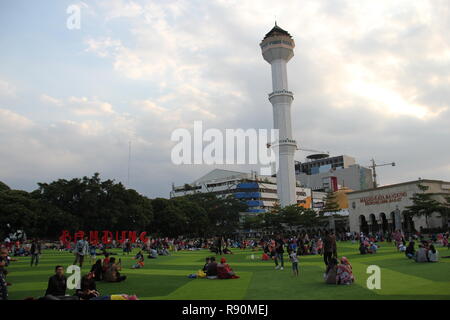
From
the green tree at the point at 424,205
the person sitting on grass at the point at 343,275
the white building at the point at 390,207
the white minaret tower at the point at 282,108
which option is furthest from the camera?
the white minaret tower at the point at 282,108

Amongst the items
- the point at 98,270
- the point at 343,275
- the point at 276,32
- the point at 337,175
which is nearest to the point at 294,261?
the point at 343,275

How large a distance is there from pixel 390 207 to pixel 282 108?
34960 mm

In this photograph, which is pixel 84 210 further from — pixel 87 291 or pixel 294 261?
pixel 87 291

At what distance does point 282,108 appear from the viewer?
285 feet

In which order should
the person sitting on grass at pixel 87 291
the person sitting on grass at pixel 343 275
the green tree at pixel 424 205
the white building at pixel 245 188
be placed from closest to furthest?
the person sitting on grass at pixel 87 291, the person sitting on grass at pixel 343 275, the green tree at pixel 424 205, the white building at pixel 245 188

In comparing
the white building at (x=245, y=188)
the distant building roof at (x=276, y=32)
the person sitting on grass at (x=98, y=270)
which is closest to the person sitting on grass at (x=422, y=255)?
the person sitting on grass at (x=98, y=270)

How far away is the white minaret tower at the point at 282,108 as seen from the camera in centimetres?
8662

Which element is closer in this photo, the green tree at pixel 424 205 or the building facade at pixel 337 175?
the green tree at pixel 424 205

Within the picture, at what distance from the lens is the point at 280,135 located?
86438 millimetres

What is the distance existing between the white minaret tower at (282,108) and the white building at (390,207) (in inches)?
851

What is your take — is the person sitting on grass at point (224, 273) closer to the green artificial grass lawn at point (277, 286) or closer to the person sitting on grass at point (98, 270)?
the green artificial grass lawn at point (277, 286)

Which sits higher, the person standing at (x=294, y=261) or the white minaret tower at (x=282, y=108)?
the white minaret tower at (x=282, y=108)

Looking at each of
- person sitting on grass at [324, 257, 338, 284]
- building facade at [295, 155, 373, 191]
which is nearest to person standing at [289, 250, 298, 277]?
person sitting on grass at [324, 257, 338, 284]
